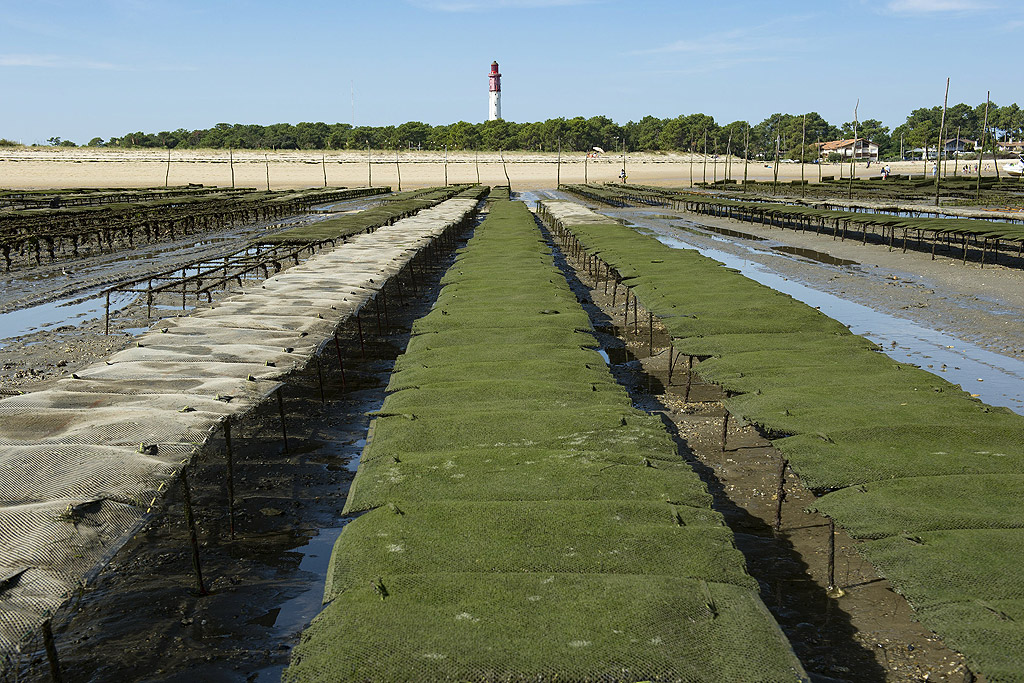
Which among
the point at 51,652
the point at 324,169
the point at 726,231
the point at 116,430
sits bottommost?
the point at 51,652

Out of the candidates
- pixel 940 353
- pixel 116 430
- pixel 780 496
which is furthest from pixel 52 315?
pixel 940 353

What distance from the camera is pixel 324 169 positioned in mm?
128250

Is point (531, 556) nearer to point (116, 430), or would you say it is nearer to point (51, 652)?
point (51, 652)

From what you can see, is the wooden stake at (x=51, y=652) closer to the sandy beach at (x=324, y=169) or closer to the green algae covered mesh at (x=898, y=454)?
the green algae covered mesh at (x=898, y=454)

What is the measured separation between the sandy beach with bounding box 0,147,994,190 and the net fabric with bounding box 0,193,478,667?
351ft

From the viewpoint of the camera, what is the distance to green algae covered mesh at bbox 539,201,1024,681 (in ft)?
22.6

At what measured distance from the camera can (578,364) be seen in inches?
553

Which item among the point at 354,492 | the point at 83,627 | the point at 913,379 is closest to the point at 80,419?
the point at 83,627

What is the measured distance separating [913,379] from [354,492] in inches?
367

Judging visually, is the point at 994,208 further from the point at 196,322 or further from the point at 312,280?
the point at 196,322

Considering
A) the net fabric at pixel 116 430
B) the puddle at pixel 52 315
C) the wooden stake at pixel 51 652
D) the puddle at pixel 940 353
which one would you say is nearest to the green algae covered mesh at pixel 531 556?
the net fabric at pixel 116 430

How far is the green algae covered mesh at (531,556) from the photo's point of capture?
599cm

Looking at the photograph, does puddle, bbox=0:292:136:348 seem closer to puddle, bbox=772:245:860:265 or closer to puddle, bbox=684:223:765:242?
puddle, bbox=772:245:860:265

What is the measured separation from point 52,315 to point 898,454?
2531cm
